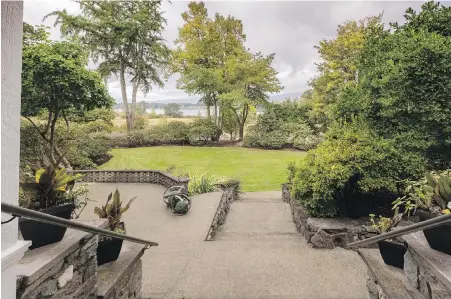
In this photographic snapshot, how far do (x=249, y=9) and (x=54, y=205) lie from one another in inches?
103

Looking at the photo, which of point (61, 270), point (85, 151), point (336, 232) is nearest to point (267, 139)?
point (85, 151)

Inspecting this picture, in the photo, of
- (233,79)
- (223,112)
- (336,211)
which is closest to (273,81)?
(233,79)

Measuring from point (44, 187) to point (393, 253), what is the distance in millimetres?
2789

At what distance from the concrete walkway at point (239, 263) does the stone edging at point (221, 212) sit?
134 mm

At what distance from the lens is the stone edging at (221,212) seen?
5.51 m

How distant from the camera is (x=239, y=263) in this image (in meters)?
3.87

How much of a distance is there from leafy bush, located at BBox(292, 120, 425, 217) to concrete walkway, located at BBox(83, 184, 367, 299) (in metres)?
0.91

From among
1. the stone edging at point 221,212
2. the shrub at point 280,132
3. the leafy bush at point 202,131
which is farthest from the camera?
the leafy bush at point 202,131

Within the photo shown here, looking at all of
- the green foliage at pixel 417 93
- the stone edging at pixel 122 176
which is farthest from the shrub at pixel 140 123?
the green foliage at pixel 417 93

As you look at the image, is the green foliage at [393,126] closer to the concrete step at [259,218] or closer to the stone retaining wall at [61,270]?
the concrete step at [259,218]

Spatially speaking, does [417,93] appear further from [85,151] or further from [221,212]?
[85,151]

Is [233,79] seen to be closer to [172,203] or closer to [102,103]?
[102,103]

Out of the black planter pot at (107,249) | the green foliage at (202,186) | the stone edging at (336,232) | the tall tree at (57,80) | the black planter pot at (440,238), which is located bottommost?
the green foliage at (202,186)

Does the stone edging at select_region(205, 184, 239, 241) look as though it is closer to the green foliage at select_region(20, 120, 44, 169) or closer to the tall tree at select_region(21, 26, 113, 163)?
the tall tree at select_region(21, 26, 113, 163)
